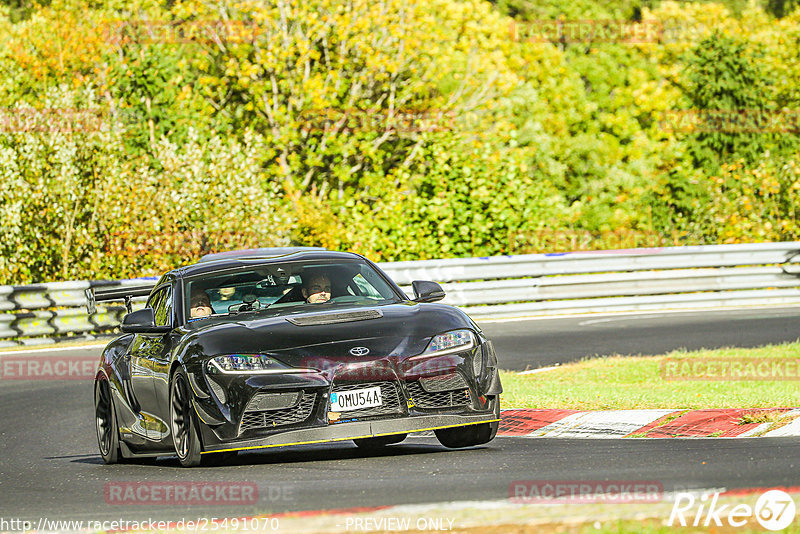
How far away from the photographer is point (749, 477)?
707 cm

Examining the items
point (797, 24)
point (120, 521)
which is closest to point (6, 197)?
point (120, 521)

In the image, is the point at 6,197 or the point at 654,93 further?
the point at 654,93

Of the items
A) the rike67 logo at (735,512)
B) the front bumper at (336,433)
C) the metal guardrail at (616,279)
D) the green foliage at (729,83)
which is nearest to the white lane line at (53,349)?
the metal guardrail at (616,279)

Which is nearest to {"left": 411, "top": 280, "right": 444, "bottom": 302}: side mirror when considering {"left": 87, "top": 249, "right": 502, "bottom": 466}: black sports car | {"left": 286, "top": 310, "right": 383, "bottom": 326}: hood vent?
{"left": 87, "top": 249, "right": 502, "bottom": 466}: black sports car

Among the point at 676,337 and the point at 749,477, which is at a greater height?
the point at 749,477

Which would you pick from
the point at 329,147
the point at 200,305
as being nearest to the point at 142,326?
the point at 200,305

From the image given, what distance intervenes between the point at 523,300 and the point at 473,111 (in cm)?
1868

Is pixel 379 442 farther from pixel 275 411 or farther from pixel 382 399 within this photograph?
pixel 275 411

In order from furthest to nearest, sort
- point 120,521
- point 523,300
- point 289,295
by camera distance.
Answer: point 523,300, point 289,295, point 120,521

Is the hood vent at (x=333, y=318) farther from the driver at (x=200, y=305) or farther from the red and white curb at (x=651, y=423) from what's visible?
the red and white curb at (x=651, y=423)

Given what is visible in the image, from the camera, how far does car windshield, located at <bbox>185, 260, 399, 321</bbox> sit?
9.70 metres

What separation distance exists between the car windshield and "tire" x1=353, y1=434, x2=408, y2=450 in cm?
105

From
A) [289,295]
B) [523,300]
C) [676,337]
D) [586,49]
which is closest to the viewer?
[289,295]

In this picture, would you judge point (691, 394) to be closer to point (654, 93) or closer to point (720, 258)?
point (720, 258)
